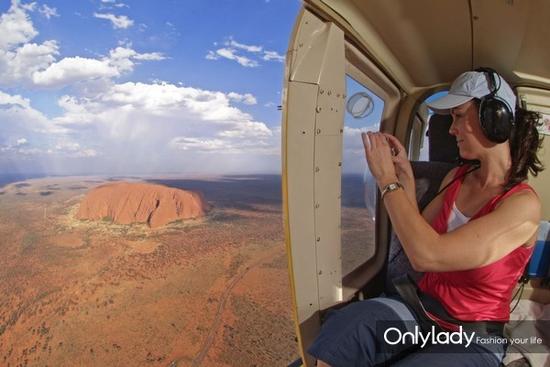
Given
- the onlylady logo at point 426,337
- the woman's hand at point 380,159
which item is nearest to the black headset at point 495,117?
the woman's hand at point 380,159

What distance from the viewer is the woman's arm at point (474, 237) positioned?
39.1 inches

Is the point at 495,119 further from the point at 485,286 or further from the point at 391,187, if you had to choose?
the point at 485,286

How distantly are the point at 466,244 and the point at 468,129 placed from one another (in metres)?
→ 0.47

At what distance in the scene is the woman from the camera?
1.01 metres

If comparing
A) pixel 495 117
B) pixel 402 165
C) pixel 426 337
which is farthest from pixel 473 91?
pixel 426 337

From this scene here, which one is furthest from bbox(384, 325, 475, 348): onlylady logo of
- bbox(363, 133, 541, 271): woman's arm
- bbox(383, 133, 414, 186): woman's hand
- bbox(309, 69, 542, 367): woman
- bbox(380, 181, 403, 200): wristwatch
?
bbox(383, 133, 414, 186): woman's hand

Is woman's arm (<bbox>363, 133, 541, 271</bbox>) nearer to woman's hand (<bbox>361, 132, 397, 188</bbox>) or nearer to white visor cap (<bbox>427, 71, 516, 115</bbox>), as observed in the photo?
woman's hand (<bbox>361, 132, 397, 188</bbox>)

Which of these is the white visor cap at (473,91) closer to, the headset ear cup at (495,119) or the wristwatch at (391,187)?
the headset ear cup at (495,119)

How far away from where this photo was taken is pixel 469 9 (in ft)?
4.15

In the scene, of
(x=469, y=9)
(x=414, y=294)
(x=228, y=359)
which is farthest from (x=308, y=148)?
(x=228, y=359)

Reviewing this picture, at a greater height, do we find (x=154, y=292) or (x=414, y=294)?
(x=414, y=294)

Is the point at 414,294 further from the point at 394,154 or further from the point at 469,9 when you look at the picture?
the point at 469,9

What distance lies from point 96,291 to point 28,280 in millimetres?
6600

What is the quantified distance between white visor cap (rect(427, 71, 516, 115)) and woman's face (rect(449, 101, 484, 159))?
0.10 feet
